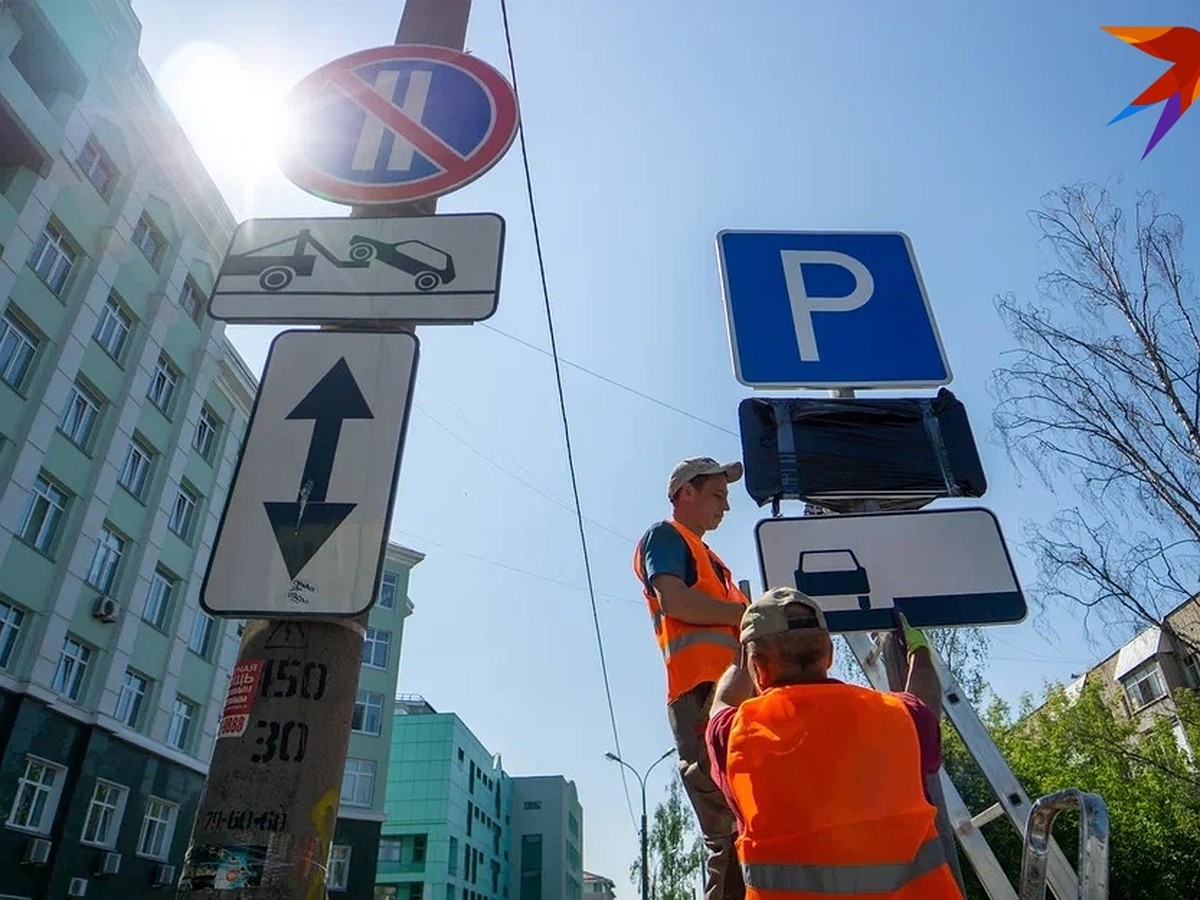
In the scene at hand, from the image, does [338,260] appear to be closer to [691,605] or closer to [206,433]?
[691,605]

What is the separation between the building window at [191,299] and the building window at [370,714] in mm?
18718

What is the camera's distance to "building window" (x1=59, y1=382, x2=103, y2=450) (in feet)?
62.3

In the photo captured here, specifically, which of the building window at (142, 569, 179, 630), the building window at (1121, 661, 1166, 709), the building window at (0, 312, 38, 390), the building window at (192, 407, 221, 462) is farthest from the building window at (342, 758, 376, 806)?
the building window at (1121, 661, 1166, 709)

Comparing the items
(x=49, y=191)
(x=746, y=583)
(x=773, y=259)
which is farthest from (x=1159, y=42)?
(x=49, y=191)

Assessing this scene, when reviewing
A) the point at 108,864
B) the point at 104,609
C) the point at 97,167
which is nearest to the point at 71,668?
the point at 104,609

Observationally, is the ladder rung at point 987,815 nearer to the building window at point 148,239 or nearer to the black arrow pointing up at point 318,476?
the black arrow pointing up at point 318,476

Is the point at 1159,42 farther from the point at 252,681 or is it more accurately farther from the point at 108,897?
the point at 108,897

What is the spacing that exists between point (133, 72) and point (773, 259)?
2352 centimetres

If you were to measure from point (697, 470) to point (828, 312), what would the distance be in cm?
90

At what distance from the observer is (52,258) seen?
1886 centimetres

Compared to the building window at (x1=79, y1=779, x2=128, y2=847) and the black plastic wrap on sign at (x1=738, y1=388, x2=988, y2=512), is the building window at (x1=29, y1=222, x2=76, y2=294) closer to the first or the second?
the building window at (x1=79, y1=779, x2=128, y2=847)

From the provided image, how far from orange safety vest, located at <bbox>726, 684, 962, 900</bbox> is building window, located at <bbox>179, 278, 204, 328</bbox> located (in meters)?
26.6

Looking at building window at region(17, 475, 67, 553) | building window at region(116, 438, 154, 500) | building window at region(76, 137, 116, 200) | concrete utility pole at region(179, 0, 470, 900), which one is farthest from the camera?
building window at region(116, 438, 154, 500)

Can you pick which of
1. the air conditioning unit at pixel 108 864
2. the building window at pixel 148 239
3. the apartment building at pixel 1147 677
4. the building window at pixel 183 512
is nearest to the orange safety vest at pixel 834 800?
the air conditioning unit at pixel 108 864
